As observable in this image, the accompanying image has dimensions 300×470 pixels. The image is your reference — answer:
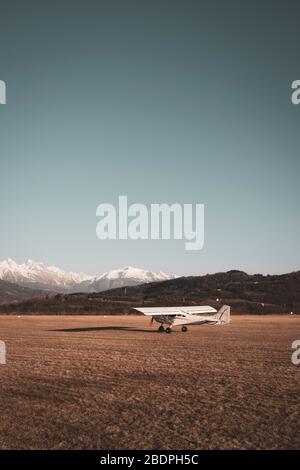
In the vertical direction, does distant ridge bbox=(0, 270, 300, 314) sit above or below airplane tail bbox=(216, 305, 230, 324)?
below

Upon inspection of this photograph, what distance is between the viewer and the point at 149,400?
14.0 metres

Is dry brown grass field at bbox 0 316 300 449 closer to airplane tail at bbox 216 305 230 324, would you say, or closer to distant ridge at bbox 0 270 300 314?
airplane tail at bbox 216 305 230 324

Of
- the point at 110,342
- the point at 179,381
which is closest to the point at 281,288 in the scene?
the point at 110,342

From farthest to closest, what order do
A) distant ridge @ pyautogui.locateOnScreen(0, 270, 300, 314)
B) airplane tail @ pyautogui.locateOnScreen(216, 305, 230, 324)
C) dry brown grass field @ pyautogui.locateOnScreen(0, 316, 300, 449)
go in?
distant ridge @ pyautogui.locateOnScreen(0, 270, 300, 314)
airplane tail @ pyautogui.locateOnScreen(216, 305, 230, 324)
dry brown grass field @ pyautogui.locateOnScreen(0, 316, 300, 449)

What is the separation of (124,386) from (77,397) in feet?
7.88

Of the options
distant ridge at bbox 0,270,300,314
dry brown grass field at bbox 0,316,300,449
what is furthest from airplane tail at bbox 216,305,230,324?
distant ridge at bbox 0,270,300,314

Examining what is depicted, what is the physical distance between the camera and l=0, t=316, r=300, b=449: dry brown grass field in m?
10.1

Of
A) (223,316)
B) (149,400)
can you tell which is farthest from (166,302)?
(149,400)

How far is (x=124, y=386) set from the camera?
16234mm

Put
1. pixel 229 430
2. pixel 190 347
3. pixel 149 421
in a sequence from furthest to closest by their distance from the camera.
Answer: pixel 190 347, pixel 149 421, pixel 229 430

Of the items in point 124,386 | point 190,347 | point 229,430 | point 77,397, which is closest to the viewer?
point 229,430

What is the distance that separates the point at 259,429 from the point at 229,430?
0.83 metres
